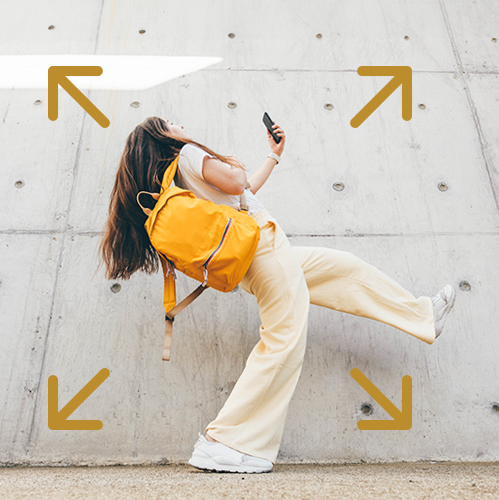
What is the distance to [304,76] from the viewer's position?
13.4ft

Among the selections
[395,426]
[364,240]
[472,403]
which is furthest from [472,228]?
[395,426]

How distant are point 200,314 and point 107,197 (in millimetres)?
1053

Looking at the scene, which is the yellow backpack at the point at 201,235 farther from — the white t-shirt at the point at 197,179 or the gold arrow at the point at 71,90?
the gold arrow at the point at 71,90

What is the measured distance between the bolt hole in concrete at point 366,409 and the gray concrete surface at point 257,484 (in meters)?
0.34

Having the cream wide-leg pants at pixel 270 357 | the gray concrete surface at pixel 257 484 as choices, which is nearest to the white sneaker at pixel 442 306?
the gray concrete surface at pixel 257 484

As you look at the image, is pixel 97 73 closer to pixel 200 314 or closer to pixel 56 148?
pixel 56 148

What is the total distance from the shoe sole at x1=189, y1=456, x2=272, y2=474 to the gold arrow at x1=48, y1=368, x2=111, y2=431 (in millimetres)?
802

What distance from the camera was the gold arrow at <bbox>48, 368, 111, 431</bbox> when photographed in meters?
2.88

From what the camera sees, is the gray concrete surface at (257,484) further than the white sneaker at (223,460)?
No

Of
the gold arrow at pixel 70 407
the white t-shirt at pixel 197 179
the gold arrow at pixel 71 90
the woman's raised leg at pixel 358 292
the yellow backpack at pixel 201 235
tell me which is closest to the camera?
the yellow backpack at pixel 201 235

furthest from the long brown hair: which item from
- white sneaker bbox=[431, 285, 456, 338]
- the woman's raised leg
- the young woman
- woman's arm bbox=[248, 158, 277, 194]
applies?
white sneaker bbox=[431, 285, 456, 338]

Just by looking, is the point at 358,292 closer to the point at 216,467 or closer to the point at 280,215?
the point at 280,215

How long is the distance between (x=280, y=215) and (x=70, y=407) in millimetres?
1734

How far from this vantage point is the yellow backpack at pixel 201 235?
2.24 meters
